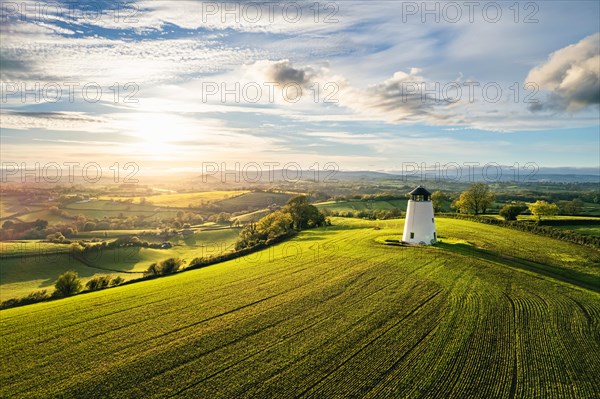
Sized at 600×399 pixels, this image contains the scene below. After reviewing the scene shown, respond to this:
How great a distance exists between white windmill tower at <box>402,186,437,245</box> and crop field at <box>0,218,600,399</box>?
309 inches

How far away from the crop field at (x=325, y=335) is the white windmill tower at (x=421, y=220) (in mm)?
7846

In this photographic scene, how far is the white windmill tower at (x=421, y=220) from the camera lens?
44781mm

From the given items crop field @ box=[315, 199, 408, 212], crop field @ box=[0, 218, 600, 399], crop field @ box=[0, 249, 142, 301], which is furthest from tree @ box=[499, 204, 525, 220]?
crop field @ box=[0, 249, 142, 301]

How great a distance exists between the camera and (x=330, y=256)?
42.1m

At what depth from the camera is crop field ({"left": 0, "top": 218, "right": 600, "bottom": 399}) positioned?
1627cm

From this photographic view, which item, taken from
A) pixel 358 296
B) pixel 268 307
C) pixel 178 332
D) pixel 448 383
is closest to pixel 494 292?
pixel 358 296

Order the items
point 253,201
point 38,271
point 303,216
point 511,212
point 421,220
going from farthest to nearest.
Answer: point 253,201 < point 303,216 < point 38,271 < point 511,212 < point 421,220

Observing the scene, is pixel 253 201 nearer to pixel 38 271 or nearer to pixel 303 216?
pixel 303 216

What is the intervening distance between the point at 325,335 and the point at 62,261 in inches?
2693

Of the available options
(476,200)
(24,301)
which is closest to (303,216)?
(476,200)

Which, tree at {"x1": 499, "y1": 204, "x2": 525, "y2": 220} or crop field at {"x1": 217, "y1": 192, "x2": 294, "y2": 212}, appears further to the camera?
crop field at {"x1": 217, "y1": 192, "x2": 294, "y2": 212}

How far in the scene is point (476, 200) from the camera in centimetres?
7519

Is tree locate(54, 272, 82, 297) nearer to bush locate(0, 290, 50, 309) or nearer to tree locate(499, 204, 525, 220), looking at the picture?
bush locate(0, 290, 50, 309)

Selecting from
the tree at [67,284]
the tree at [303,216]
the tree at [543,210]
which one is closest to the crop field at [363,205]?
the tree at [303,216]
